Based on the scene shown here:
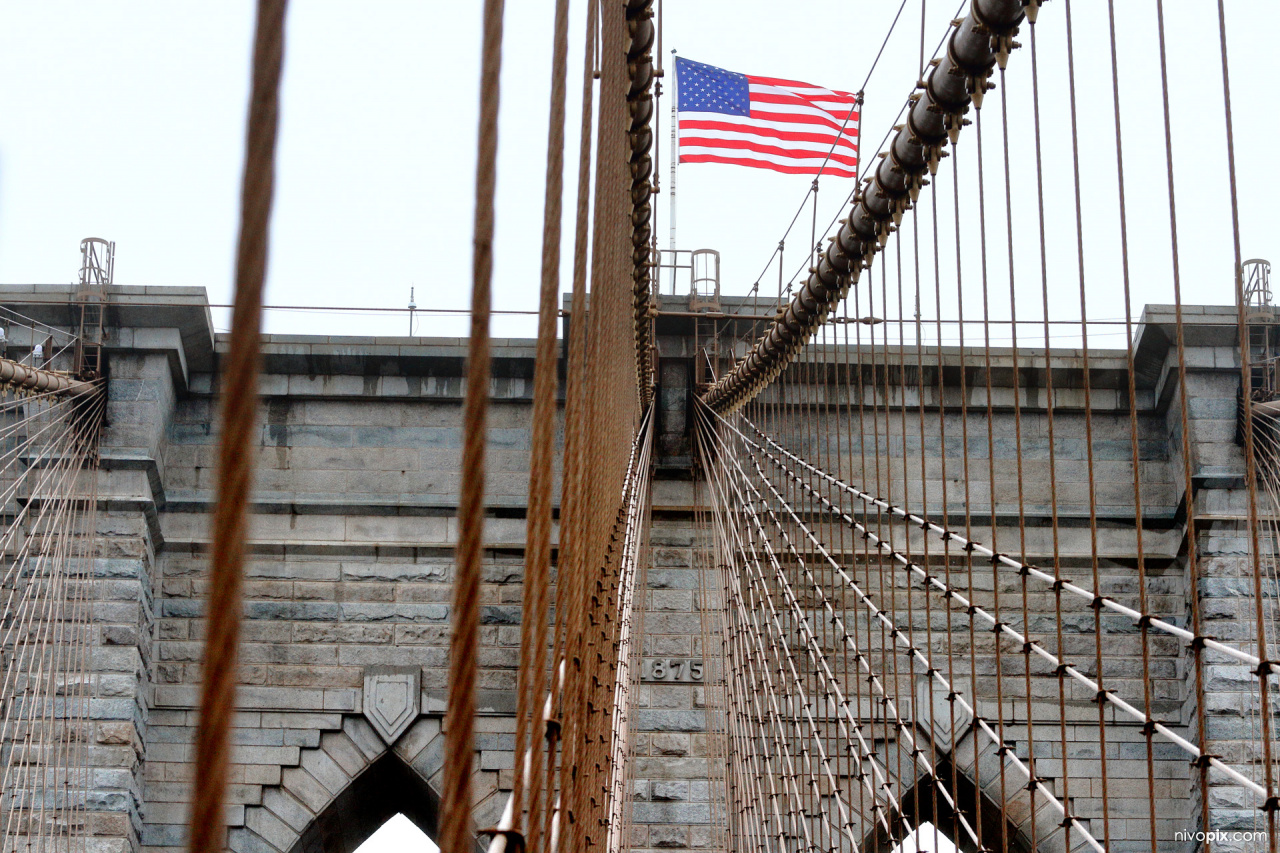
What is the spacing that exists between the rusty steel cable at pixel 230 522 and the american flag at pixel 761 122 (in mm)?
8487

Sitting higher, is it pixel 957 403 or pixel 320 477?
pixel 957 403

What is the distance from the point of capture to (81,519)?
7.98 metres

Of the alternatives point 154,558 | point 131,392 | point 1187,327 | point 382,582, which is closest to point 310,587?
point 382,582

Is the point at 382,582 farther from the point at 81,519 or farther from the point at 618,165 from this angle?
the point at 618,165

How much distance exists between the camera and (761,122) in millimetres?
8984

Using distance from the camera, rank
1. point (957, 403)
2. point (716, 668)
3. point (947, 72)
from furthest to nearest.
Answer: point (957, 403)
point (716, 668)
point (947, 72)

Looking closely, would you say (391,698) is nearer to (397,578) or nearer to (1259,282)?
(397,578)

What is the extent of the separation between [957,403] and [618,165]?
6.00 meters

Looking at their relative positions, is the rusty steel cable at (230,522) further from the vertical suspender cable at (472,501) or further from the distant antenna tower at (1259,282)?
the distant antenna tower at (1259,282)

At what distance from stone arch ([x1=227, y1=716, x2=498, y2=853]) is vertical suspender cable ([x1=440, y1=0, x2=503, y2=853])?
23.8 feet

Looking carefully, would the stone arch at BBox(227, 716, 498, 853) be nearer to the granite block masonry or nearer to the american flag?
the granite block masonry

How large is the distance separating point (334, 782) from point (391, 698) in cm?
58

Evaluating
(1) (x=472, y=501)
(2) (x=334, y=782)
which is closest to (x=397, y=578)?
(2) (x=334, y=782)

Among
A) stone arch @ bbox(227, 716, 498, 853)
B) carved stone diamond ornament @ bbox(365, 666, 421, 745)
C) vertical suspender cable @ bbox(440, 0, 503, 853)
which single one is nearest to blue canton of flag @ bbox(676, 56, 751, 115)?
carved stone diamond ornament @ bbox(365, 666, 421, 745)
